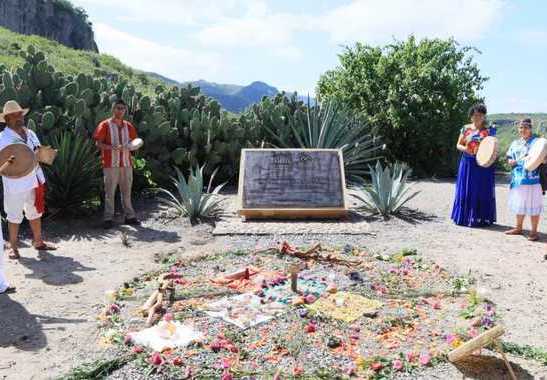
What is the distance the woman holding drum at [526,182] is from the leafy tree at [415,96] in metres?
5.38

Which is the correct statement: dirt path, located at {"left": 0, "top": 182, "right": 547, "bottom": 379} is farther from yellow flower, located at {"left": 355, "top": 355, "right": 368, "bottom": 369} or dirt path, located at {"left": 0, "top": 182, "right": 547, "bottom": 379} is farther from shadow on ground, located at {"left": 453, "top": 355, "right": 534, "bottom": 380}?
yellow flower, located at {"left": 355, "top": 355, "right": 368, "bottom": 369}

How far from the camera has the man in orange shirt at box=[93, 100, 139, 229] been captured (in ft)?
24.5

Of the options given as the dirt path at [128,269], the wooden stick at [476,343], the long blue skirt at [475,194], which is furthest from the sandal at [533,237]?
the wooden stick at [476,343]

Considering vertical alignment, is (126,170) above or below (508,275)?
above

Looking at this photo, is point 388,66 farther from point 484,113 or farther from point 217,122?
point 484,113

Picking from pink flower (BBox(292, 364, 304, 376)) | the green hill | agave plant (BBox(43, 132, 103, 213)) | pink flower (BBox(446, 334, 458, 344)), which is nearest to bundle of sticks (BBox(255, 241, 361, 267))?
pink flower (BBox(446, 334, 458, 344))

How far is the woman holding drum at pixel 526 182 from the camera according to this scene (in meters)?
7.05

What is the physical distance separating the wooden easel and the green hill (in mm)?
23028

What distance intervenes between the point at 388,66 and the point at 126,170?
7.52 m

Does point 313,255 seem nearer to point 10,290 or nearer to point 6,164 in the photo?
point 10,290

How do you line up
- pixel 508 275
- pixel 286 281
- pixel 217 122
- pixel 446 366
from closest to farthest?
pixel 446 366 → pixel 286 281 → pixel 508 275 → pixel 217 122

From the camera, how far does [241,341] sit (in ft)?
13.1

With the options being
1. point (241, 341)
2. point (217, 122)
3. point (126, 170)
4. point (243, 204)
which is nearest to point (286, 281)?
point (241, 341)

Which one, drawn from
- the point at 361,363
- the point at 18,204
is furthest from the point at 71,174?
the point at 361,363
